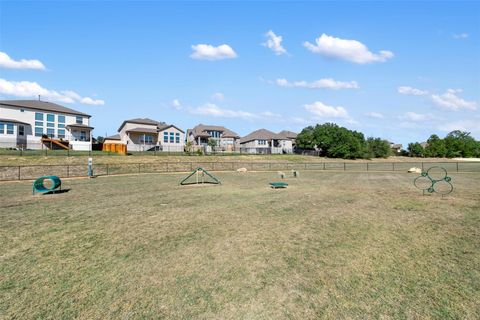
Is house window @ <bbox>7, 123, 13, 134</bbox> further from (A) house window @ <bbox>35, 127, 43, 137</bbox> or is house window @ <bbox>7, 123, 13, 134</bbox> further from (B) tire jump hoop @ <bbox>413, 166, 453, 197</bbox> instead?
(B) tire jump hoop @ <bbox>413, 166, 453, 197</bbox>

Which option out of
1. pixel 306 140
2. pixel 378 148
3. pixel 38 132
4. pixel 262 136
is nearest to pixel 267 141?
pixel 262 136

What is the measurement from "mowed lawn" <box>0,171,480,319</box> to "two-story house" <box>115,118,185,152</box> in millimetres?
45411

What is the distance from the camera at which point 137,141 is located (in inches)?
2266

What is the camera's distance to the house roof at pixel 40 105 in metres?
44.6

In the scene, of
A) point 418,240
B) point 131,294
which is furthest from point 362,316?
point 418,240

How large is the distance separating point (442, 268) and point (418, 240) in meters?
2.08

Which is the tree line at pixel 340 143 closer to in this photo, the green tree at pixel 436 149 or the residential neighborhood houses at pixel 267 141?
the green tree at pixel 436 149

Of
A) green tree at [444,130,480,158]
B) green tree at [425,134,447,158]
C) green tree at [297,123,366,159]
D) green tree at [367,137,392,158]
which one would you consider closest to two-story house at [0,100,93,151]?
green tree at [297,123,366,159]

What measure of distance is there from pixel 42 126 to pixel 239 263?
51.9m

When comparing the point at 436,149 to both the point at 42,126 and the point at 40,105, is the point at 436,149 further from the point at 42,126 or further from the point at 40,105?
the point at 40,105

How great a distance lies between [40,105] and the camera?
1886 inches

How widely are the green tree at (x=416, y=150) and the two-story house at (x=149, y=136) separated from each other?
88045 mm

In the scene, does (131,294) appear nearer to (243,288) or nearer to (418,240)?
(243,288)

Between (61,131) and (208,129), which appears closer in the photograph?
(61,131)
